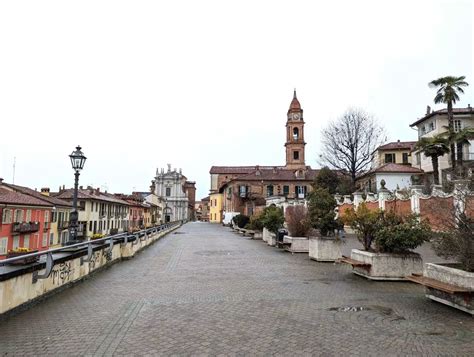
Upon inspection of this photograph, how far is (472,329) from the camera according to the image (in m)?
5.16

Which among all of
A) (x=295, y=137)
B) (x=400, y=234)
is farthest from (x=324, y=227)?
(x=295, y=137)

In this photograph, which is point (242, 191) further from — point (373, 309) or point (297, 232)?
point (373, 309)

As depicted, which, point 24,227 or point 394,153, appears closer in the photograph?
point 24,227

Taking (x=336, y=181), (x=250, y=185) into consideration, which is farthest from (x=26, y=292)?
(x=250, y=185)

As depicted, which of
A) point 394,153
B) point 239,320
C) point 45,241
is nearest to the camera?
point 239,320

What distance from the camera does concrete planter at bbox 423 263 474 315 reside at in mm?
5945

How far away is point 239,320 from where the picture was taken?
564cm

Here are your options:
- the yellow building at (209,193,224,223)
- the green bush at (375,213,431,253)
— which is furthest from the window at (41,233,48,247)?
the yellow building at (209,193,224,223)

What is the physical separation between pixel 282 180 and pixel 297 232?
52.8m

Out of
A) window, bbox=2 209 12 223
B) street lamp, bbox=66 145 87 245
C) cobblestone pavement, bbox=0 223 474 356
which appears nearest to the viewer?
cobblestone pavement, bbox=0 223 474 356

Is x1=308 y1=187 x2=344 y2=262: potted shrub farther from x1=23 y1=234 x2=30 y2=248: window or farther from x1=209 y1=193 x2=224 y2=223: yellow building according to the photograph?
x1=209 y1=193 x2=224 y2=223: yellow building

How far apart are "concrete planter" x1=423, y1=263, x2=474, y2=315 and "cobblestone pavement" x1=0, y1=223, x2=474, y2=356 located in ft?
0.51

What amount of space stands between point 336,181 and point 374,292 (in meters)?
40.4

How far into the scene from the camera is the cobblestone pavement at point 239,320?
452 centimetres
